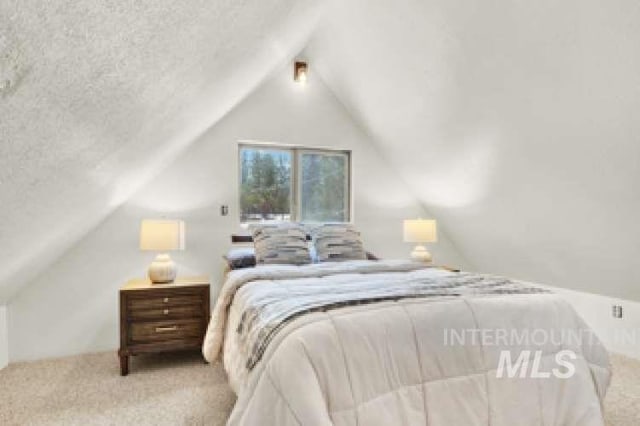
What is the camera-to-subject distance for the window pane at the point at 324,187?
12.3 ft

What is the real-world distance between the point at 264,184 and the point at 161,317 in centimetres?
159

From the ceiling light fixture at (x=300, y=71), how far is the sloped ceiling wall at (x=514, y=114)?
0.18 meters

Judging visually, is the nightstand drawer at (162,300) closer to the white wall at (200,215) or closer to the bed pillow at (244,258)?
the bed pillow at (244,258)

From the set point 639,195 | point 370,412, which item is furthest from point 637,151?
point 370,412

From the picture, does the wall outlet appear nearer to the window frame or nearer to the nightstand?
the window frame

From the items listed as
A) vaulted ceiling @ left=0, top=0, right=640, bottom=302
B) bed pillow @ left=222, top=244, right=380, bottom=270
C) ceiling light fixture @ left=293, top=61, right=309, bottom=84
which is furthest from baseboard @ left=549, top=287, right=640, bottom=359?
ceiling light fixture @ left=293, top=61, right=309, bottom=84

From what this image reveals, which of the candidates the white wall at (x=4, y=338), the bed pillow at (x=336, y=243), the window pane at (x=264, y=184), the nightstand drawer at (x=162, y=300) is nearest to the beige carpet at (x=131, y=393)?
the white wall at (x=4, y=338)

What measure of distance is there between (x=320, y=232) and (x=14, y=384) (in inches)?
95.3

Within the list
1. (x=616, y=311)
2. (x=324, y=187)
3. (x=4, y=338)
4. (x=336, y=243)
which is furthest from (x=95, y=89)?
(x=616, y=311)

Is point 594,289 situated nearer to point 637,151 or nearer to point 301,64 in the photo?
point 637,151

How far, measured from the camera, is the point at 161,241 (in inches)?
105

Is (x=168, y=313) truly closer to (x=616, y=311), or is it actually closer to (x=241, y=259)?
(x=241, y=259)

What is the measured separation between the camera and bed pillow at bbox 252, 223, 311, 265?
9.25 ft

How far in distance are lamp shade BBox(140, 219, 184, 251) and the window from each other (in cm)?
83
